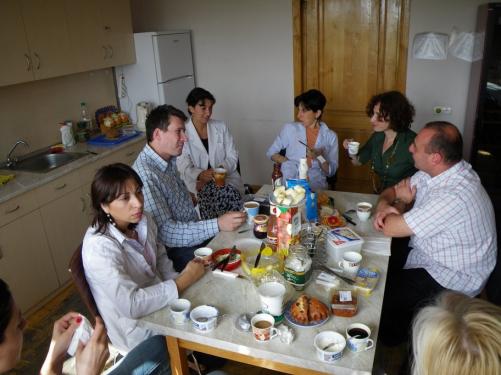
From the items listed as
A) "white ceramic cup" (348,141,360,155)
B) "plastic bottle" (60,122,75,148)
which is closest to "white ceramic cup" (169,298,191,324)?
"white ceramic cup" (348,141,360,155)

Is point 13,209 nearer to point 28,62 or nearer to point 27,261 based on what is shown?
point 27,261

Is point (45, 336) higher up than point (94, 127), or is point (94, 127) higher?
point (94, 127)

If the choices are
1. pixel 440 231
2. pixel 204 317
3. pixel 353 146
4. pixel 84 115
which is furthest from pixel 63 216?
pixel 440 231

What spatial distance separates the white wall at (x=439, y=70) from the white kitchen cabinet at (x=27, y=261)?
3229mm

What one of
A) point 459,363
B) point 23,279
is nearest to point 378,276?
point 459,363

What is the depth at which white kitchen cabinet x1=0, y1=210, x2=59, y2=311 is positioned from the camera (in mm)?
2643

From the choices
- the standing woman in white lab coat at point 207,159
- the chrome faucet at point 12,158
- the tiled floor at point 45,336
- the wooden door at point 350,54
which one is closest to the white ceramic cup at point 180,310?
the tiled floor at point 45,336

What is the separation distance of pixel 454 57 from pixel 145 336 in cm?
330

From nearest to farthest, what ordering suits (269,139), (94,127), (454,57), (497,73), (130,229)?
(130,229) → (497,73) → (454,57) → (94,127) → (269,139)

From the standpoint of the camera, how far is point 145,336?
1771mm

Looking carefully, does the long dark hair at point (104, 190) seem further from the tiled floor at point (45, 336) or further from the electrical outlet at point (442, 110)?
the electrical outlet at point (442, 110)

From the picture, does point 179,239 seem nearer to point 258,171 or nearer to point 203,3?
point 258,171

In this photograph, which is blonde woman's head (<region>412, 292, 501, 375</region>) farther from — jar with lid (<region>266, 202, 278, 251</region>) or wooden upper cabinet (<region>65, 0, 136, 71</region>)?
wooden upper cabinet (<region>65, 0, 136, 71</region>)

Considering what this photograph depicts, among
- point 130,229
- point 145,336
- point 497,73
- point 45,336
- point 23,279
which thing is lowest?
point 45,336
